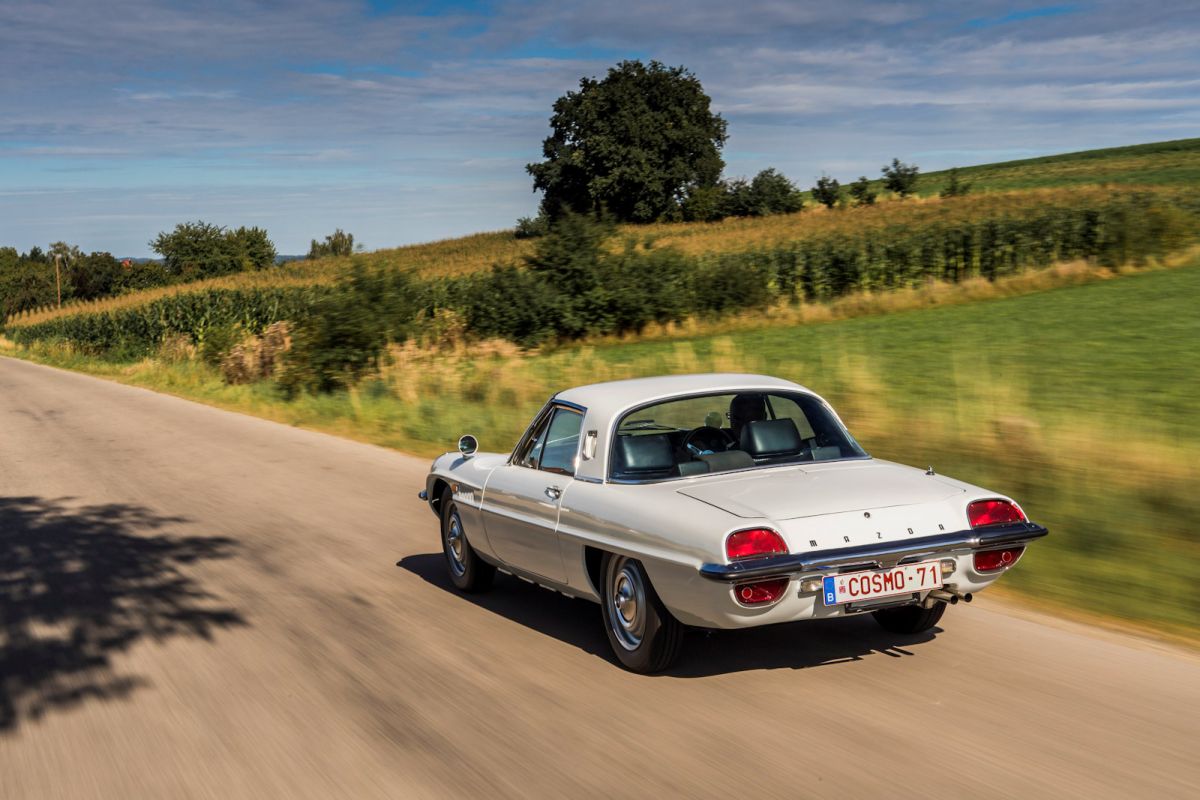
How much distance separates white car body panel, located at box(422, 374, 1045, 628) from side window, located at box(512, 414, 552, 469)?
0.07 metres

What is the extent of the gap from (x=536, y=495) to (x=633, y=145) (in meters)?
82.8

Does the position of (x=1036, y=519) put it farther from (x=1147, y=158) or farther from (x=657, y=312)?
(x=1147, y=158)

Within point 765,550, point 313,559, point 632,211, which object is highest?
point 632,211

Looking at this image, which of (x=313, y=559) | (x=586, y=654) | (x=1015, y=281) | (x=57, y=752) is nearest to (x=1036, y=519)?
(x=586, y=654)

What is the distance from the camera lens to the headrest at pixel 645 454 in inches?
229

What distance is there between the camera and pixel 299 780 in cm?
433

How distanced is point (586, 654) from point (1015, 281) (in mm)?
27524

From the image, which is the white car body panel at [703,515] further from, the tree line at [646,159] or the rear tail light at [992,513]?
the tree line at [646,159]

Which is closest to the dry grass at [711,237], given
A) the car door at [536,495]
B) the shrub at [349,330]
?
the shrub at [349,330]

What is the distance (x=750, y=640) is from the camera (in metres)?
6.04

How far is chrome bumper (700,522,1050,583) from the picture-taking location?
4805 mm

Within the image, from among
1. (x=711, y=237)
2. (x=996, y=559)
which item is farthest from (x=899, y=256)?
(x=996, y=559)

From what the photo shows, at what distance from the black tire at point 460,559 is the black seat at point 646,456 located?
Result: 1.75 metres

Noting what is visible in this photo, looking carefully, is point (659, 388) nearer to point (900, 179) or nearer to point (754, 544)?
point (754, 544)
